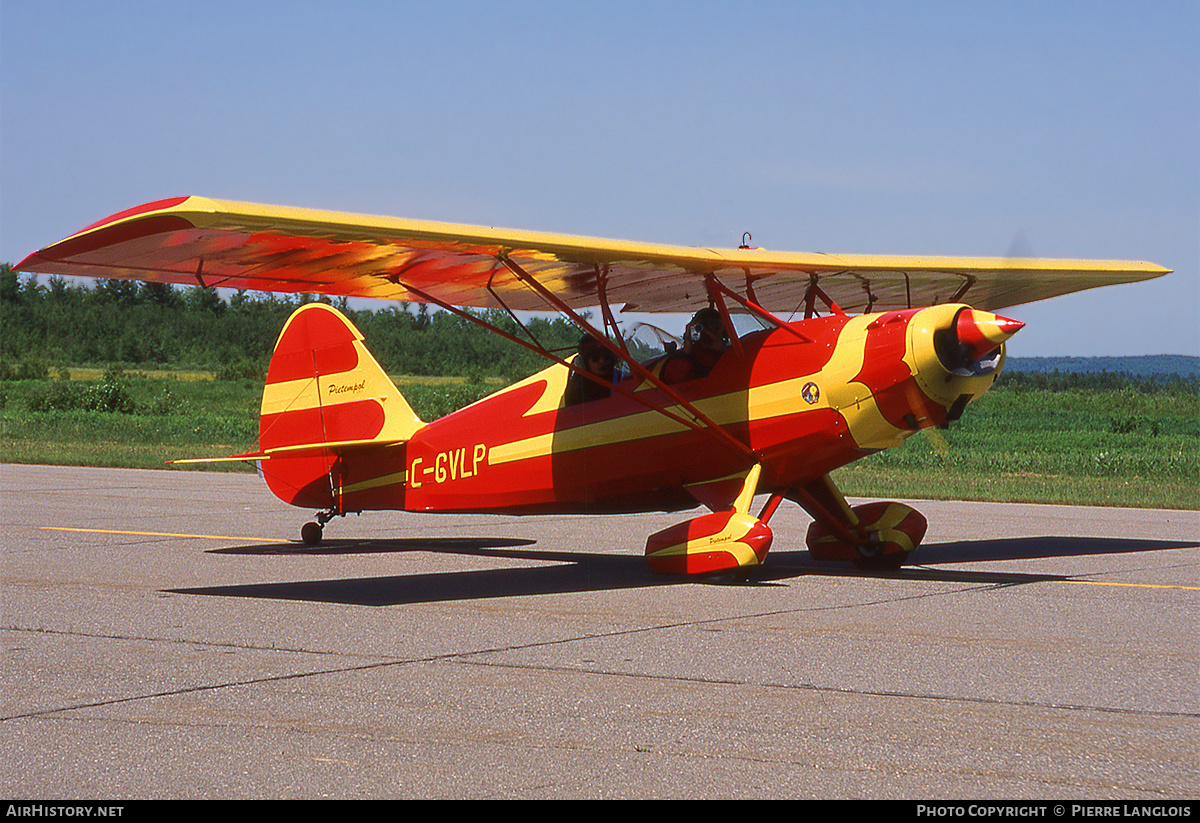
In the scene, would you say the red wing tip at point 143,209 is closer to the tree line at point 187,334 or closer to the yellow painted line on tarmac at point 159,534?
the yellow painted line on tarmac at point 159,534

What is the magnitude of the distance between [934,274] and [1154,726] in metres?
7.02

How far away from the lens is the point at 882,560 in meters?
10.6

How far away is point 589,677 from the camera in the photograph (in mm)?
5969

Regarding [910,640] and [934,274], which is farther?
[934,274]

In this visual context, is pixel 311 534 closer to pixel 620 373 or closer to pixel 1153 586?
pixel 620 373

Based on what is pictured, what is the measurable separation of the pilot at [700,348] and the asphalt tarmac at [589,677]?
1.88 meters

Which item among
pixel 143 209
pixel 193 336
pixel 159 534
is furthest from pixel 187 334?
pixel 143 209

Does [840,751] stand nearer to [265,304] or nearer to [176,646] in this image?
[176,646]

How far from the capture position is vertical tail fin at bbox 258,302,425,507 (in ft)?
41.2

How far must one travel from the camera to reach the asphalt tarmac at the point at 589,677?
4.25m

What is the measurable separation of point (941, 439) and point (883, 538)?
3.53ft

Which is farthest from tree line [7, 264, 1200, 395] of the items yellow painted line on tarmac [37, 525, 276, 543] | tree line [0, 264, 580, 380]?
yellow painted line on tarmac [37, 525, 276, 543]
